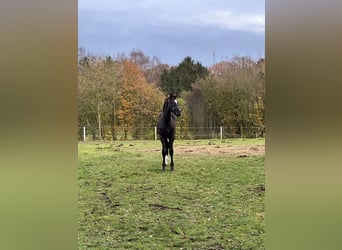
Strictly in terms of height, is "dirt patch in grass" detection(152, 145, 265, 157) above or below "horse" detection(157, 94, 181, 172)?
below

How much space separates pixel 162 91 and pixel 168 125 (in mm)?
508

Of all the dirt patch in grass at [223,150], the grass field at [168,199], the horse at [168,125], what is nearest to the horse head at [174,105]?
the horse at [168,125]

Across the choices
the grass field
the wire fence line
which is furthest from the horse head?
the grass field

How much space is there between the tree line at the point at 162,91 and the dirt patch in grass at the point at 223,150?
0.36 meters

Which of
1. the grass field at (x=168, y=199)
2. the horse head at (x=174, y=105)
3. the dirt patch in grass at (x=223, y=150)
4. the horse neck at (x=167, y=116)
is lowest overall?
the grass field at (x=168, y=199)

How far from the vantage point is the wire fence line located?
3596 millimetres

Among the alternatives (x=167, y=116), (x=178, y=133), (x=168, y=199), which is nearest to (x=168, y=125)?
(x=167, y=116)

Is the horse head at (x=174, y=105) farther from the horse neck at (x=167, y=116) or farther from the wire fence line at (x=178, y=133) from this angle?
the wire fence line at (x=178, y=133)

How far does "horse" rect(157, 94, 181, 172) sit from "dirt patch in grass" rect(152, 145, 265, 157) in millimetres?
165

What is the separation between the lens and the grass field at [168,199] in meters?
2.46

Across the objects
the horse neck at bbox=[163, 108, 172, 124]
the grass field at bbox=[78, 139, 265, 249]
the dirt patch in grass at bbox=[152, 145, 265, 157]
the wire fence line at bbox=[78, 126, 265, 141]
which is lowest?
the grass field at bbox=[78, 139, 265, 249]

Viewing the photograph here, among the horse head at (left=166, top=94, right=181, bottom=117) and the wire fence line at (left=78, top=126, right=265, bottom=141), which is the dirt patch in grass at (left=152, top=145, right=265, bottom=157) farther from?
the horse head at (left=166, top=94, right=181, bottom=117)
